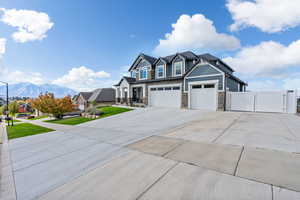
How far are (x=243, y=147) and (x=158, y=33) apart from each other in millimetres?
15970

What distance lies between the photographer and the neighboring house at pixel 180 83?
12609mm

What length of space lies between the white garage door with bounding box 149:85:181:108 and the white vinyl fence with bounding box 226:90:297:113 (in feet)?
16.8

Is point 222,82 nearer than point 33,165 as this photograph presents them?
No

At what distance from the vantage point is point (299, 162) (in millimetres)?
3072

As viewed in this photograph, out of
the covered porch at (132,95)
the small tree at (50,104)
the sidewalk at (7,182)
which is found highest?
the covered porch at (132,95)

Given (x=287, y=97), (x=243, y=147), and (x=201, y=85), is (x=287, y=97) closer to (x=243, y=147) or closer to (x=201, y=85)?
(x=201, y=85)

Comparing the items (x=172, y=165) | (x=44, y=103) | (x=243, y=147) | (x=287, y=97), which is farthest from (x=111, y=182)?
(x=44, y=103)

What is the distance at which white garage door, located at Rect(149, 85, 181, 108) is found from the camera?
1523 cm

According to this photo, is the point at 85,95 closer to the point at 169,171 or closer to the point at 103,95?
the point at 103,95

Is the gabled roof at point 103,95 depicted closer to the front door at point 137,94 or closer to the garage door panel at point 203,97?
the front door at point 137,94

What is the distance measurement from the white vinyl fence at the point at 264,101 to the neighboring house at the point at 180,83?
1.14m

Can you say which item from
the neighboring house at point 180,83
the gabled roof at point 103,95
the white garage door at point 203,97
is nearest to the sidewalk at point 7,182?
the neighboring house at point 180,83

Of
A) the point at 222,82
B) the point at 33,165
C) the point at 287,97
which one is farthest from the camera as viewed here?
the point at 222,82

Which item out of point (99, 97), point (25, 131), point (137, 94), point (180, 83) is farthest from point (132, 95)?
point (99, 97)
